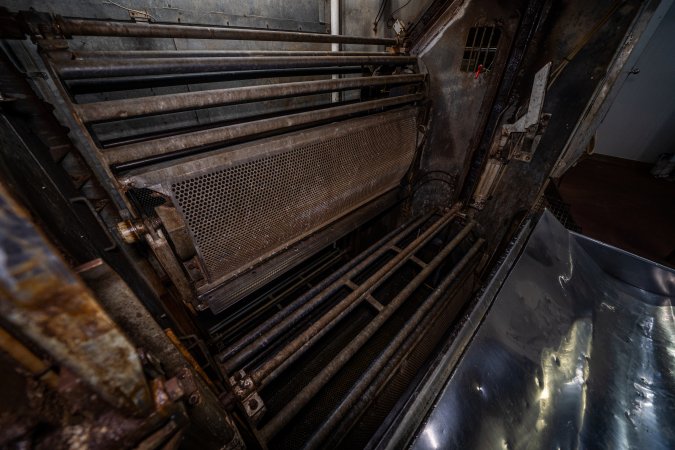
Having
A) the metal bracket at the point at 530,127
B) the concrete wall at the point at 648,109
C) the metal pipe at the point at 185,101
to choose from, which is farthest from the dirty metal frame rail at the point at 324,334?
the concrete wall at the point at 648,109

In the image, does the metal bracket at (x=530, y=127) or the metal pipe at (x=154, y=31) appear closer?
the metal pipe at (x=154, y=31)

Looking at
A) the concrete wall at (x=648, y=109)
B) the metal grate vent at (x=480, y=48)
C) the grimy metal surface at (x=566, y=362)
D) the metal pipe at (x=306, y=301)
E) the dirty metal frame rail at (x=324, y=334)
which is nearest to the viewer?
the grimy metal surface at (x=566, y=362)

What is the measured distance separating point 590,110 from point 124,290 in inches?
111

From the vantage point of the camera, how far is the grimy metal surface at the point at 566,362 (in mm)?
1009

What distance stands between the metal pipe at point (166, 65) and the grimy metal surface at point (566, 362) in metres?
1.73

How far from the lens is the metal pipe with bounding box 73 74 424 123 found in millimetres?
872

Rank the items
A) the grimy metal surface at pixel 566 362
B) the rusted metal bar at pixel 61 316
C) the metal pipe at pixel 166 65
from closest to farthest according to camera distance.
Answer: the rusted metal bar at pixel 61 316
the metal pipe at pixel 166 65
the grimy metal surface at pixel 566 362

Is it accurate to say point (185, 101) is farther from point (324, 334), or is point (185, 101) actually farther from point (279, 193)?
point (324, 334)

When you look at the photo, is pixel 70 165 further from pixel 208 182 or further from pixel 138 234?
pixel 208 182

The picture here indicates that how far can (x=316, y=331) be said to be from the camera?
4.56 feet

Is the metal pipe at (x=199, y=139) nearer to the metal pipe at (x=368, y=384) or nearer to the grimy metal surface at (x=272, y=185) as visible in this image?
the grimy metal surface at (x=272, y=185)

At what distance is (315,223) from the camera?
6.01 feet

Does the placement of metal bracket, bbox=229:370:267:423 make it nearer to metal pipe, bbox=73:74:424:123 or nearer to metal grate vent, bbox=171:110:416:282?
metal grate vent, bbox=171:110:416:282

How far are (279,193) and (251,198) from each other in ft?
0.59
